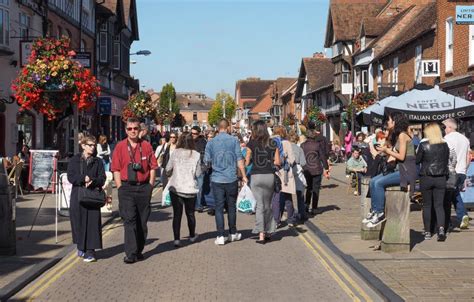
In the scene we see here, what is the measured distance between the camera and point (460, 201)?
39.3ft

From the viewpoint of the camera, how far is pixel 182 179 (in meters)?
10.3

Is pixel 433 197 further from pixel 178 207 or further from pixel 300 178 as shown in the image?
pixel 178 207

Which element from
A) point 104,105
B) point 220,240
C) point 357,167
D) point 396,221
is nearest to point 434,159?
point 396,221

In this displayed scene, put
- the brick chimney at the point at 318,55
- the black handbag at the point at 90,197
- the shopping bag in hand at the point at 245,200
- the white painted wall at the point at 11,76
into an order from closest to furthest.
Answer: the black handbag at the point at 90,197 → the shopping bag in hand at the point at 245,200 → the white painted wall at the point at 11,76 → the brick chimney at the point at 318,55

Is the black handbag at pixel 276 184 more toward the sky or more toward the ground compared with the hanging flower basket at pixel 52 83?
more toward the ground

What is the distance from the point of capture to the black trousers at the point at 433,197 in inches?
414

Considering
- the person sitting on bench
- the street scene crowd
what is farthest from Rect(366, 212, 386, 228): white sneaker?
the person sitting on bench

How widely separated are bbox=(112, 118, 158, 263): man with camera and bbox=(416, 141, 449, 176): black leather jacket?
435cm

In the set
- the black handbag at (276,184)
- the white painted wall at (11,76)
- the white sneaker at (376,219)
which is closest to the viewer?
the white sneaker at (376,219)

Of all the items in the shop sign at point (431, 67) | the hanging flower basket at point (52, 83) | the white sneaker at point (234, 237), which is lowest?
the white sneaker at point (234, 237)

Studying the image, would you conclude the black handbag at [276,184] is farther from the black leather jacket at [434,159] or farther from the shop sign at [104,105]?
the shop sign at [104,105]

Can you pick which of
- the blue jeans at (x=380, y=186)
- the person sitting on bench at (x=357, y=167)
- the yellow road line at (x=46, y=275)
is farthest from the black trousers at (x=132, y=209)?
the person sitting on bench at (x=357, y=167)

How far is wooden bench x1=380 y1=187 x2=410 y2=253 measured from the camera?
9.28 meters

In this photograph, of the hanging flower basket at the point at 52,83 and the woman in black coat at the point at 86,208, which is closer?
the woman in black coat at the point at 86,208
